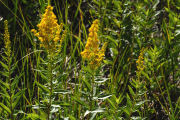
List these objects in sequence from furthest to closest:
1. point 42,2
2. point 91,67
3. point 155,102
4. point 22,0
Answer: point 22,0, point 155,102, point 42,2, point 91,67

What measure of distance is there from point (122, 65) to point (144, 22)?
2.23 feet

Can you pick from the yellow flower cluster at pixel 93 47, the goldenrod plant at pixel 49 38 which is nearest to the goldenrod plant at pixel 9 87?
the goldenrod plant at pixel 49 38

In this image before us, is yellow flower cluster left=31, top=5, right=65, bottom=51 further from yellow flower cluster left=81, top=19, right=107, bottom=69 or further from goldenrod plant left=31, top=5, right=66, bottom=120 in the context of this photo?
yellow flower cluster left=81, top=19, right=107, bottom=69

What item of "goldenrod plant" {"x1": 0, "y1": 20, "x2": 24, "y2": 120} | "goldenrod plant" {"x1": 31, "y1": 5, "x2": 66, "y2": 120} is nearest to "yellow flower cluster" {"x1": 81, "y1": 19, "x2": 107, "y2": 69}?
"goldenrod plant" {"x1": 31, "y1": 5, "x2": 66, "y2": 120}

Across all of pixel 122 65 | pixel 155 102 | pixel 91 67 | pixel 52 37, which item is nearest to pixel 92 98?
pixel 91 67

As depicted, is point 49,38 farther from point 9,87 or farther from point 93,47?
point 9,87

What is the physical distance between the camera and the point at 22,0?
142 inches

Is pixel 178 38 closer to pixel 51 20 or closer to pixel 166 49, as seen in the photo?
pixel 166 49

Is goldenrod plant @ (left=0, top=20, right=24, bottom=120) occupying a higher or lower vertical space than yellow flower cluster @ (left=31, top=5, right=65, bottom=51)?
lower

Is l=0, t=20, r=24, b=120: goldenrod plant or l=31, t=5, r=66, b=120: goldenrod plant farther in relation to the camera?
l=0, t=20, r=24, b=120: goldenrod plant

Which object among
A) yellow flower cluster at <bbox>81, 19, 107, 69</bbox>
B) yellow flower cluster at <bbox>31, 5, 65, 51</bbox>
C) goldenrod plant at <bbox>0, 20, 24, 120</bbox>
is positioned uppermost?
yellow flower cluster at <bbox>31, 5, 65, 51</bbox>

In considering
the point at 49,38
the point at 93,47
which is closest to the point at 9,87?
the point at 49,38

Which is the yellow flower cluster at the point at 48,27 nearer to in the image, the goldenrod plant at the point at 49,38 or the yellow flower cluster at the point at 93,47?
the goldenrod plant at the point at 49,38

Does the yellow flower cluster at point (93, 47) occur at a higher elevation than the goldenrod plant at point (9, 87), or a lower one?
higher
